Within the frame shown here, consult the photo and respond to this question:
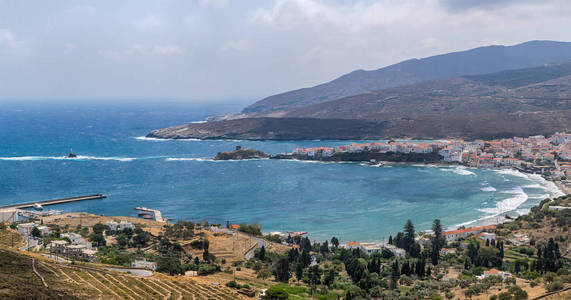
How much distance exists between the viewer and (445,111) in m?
118

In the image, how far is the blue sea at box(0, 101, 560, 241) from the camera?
4176 cm

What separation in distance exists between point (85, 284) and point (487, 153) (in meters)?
66.8

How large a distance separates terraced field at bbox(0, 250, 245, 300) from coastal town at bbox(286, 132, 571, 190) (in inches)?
2112

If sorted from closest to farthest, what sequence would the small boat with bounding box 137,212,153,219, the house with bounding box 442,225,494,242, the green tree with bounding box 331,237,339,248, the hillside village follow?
the hillside village
the green tree with bounding box 331,237,339,248
the house with bounding box 442,225,494,242
the small boat with bounding box 137,212,153,219

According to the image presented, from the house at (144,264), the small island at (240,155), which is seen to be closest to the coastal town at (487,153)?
the small island at (240,155)

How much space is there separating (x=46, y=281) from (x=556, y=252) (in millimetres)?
25978

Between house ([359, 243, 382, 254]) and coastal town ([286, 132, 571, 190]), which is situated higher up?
coastal town ([286, 132, 571, 190])

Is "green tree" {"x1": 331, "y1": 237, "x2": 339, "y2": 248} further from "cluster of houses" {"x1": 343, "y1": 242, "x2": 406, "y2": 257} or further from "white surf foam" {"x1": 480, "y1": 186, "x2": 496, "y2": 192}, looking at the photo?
"white surf foam" {"x1": 480, "y1": 186, "x2": 496, "y2": 192}

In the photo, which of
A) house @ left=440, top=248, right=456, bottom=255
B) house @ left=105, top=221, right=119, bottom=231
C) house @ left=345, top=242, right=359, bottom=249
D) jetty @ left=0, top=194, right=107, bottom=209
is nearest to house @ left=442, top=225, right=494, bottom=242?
house @ left=440, top=248, right=456, bottom=255

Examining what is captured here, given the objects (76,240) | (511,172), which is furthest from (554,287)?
(511,172)

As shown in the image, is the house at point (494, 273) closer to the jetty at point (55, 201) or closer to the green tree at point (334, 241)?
the green tree at point (334, 241)

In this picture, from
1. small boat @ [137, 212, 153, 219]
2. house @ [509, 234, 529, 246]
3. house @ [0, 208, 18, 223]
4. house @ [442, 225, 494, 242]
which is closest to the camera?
house @ [509, 234, 529, 246]

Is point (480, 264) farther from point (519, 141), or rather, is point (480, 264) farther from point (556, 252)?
point (519, 141)

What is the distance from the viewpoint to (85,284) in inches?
693
